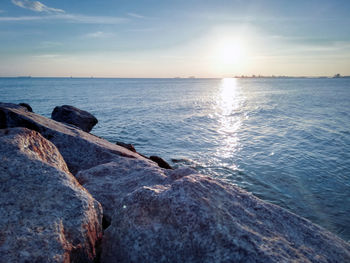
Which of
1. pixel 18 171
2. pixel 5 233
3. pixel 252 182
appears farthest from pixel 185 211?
pixel 252 182

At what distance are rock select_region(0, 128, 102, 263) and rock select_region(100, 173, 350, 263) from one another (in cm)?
52

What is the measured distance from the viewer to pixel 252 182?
1062 centimetres

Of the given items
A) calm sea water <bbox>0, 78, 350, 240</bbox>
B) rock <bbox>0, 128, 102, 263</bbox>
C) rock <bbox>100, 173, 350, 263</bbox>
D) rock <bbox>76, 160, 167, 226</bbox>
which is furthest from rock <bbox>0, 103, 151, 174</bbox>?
calm sea water <bbox>0, 78, 350, 240</bbox>

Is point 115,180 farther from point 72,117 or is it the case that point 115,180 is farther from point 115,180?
point 72,117

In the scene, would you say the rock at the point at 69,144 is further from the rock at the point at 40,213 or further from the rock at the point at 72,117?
the rock at the point at 72,117

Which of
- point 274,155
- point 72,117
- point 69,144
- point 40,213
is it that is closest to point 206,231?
point 40,213

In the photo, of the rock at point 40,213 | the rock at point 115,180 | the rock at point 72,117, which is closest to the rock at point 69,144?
the rock at point 115,180

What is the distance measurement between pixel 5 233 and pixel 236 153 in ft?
44.1

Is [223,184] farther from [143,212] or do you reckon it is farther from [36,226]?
[36,226]

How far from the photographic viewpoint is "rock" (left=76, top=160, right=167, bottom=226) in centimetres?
473

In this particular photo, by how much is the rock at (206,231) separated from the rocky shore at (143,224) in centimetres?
1

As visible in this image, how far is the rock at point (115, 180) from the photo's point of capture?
473 centimetres

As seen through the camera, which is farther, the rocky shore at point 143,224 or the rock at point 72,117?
the rock at point 72,117

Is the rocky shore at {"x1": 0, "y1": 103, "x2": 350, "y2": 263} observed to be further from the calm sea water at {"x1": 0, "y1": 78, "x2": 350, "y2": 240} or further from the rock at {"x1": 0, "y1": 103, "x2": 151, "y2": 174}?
the calm sea water at {"x1": 0, "y1": 78, "x2": 350, "y2": 240}
